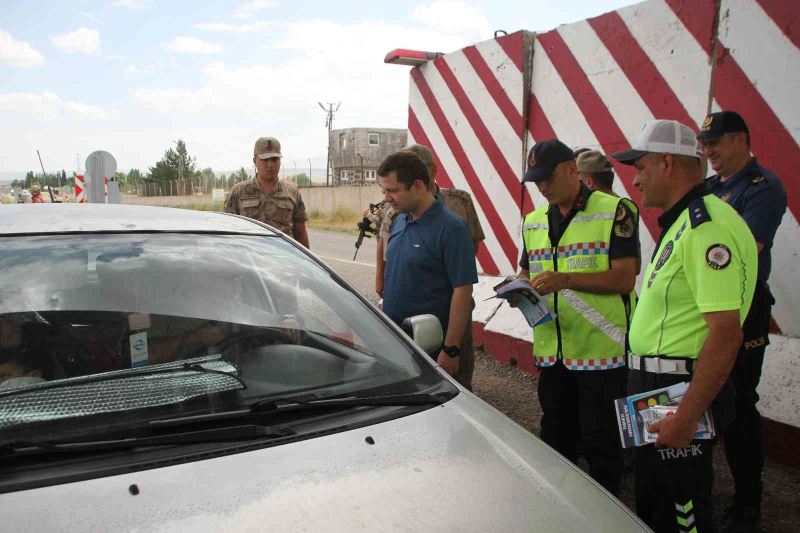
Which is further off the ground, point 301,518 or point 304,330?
point 304,330

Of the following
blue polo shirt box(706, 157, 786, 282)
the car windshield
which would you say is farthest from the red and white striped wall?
the car windshield

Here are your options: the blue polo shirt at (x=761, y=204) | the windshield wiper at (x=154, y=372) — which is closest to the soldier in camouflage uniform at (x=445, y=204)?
the blue polo shirt at (x=761, y=204)

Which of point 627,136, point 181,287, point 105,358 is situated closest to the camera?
point 105,358

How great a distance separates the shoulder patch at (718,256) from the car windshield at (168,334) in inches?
36.0

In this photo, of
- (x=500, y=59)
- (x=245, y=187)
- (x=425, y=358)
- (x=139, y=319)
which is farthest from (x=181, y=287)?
(x=500, y=59)

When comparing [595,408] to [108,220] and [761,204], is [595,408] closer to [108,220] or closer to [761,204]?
[761,204]

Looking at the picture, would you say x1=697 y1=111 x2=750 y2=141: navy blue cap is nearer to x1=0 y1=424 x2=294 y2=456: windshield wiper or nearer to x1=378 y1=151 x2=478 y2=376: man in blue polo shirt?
x1=378 y1=151 x2=478 y2=376: man in blue polo shirt

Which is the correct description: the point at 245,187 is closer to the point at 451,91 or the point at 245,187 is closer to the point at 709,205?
the point at 451,91

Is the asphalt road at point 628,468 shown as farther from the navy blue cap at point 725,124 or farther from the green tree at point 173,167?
the green tree at point 173,167

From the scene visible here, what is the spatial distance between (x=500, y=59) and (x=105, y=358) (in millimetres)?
4277

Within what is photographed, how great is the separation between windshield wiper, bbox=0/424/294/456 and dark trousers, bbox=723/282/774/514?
2.07m

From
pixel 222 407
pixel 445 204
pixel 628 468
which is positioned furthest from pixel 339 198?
pixel 222 407

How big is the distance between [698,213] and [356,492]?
1.35 meters

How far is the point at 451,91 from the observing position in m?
5.76
